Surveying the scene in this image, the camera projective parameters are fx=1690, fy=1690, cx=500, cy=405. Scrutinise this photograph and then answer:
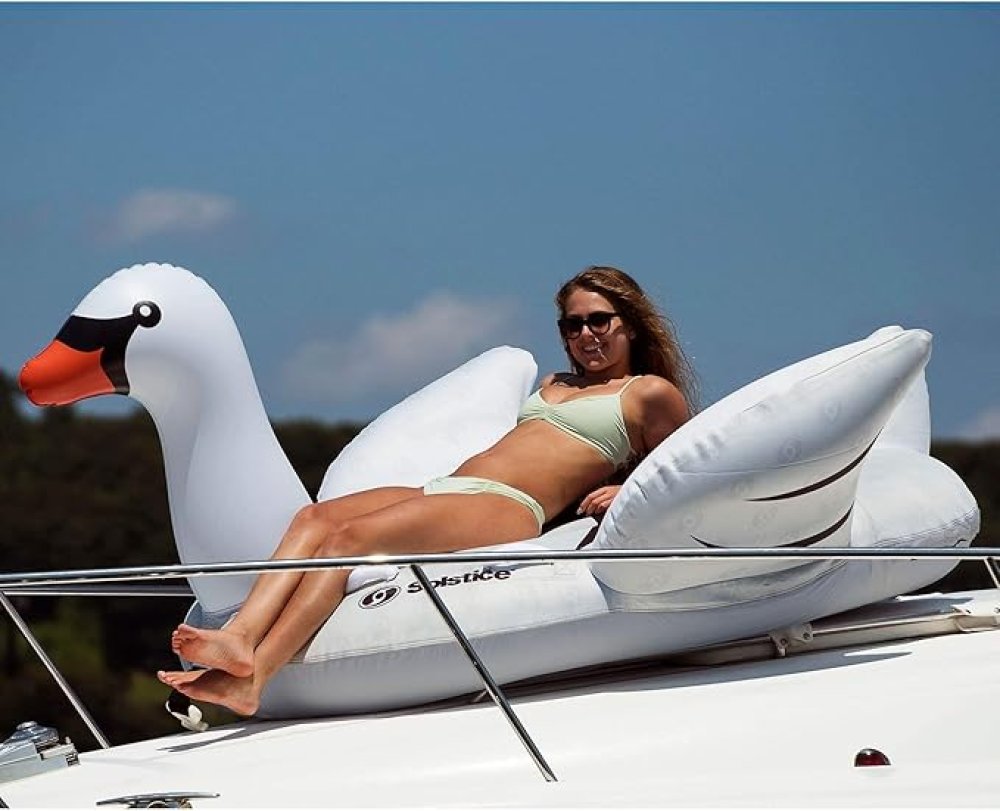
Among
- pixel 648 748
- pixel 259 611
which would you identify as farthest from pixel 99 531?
pixel 648 748

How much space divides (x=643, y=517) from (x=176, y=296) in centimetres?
106

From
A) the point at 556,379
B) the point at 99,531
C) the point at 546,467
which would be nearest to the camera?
the point at 546,467

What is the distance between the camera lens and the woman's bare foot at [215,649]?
2.95 metres

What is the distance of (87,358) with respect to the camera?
3.32 meters

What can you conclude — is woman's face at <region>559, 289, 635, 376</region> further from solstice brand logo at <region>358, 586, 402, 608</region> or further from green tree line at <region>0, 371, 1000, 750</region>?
green tree line at <region>0, 371, 1000, 750</region>

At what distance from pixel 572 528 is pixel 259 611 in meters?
→ 0.75

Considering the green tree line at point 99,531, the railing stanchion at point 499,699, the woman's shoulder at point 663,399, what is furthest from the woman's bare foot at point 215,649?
the green tree line at point 99,531

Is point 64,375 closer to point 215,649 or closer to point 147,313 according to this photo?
point 147,313

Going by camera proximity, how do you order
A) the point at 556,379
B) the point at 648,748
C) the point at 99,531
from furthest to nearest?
the point at 99,531 → the point at 556,379 → the point at 648,748

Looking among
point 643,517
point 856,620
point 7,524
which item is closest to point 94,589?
point 643,517

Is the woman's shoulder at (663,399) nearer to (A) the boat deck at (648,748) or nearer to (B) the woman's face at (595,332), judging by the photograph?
(B) the woman's face at (595,332)

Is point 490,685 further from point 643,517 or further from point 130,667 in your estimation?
point 130,667

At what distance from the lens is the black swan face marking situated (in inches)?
131

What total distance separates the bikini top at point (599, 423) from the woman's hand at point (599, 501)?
139mm
